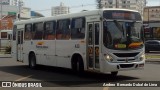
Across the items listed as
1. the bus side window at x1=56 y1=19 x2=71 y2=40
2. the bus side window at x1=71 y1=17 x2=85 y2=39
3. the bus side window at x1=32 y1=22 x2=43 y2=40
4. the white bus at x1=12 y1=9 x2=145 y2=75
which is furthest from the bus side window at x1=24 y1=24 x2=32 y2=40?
the bus side window at x1=71 y1=17 x2=85 y2=39

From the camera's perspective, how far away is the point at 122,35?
16.0 m

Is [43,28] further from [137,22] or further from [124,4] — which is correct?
[124,4]

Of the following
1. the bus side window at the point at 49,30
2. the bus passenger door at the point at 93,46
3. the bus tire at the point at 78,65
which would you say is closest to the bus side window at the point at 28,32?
the bus side window at the point at 49,30

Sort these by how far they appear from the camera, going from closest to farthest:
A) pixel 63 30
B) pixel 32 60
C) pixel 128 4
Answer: pixel 63 30, pixel 32 60, pixel 128 4

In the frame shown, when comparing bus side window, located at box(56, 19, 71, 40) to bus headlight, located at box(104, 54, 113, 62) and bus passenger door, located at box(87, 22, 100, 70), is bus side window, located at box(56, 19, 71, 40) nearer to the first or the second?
bus passenger door, located at box(87, 22, 100, 70)

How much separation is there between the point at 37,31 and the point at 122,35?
23.4ft

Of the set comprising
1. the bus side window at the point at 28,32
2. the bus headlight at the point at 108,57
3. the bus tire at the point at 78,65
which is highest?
the bus side window at the point at 28,32

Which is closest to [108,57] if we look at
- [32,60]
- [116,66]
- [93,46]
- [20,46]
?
[116,66]

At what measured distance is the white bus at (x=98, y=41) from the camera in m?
15.7

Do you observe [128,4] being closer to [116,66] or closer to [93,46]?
[93,46]

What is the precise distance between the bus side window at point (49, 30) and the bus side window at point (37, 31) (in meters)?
0.53

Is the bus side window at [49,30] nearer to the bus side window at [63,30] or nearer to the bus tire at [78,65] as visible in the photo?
the bus side window at [63,30]

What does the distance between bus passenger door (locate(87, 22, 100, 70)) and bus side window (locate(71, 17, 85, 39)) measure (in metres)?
0.55

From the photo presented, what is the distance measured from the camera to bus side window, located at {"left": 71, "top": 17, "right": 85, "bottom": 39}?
17266 millimetres
